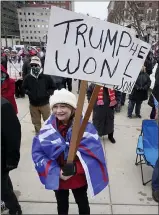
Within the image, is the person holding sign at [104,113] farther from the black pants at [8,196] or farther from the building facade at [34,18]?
the building facade at [34,18]

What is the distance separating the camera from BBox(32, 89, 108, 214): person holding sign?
85.6 inches

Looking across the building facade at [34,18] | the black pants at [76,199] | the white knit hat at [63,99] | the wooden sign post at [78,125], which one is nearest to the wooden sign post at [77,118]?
the wooden sign post at [78,125]

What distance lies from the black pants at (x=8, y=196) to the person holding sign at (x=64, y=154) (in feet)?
1.97

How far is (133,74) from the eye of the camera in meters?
1.89

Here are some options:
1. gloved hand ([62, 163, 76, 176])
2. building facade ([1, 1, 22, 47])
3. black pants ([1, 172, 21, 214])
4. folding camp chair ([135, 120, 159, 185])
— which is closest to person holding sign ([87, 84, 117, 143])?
folding camp chair ([135, 120, 159, 185])

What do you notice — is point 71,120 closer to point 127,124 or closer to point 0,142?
point 0,142

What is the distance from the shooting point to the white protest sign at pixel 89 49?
172cm

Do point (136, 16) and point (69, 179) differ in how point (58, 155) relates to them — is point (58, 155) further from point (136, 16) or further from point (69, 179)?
point (136, 16)

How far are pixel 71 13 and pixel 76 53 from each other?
10.3 inches

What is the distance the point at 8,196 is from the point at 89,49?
5.98ft

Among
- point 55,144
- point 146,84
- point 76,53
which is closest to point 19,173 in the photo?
point 55,144

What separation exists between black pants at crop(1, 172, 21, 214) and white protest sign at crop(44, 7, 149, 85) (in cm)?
143

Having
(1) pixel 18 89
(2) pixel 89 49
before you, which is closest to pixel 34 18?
(1) pixel 18 89

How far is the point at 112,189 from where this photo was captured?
348 centimetres
